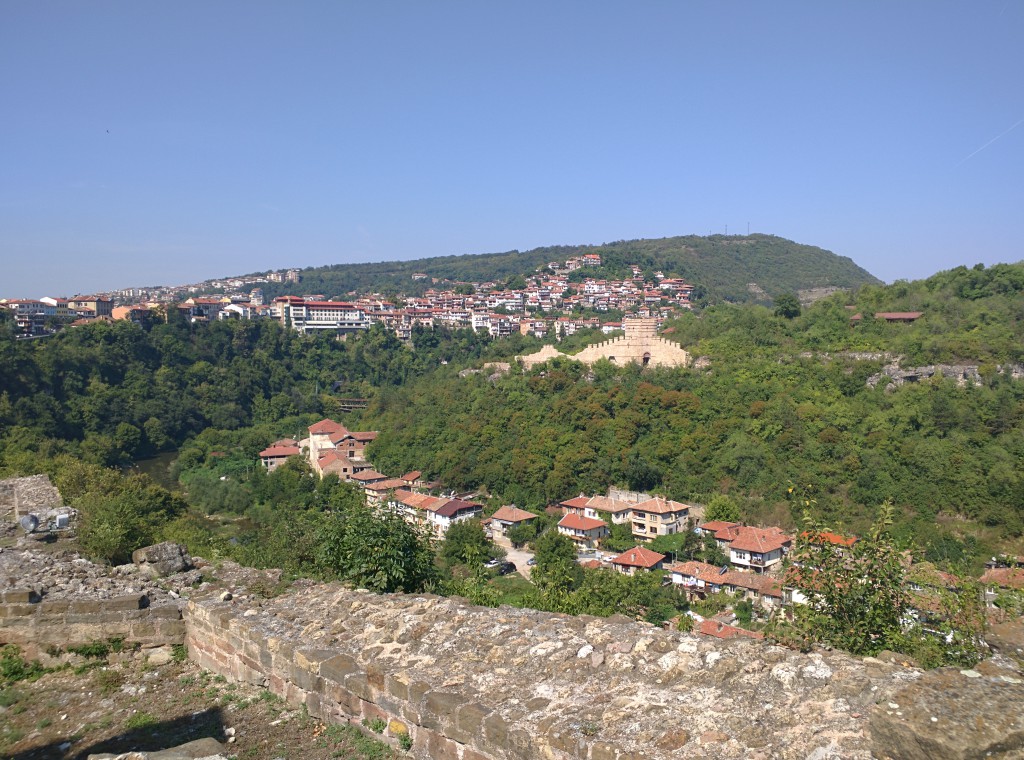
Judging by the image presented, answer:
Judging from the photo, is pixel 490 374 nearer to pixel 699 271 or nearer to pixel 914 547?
pixel 914 547

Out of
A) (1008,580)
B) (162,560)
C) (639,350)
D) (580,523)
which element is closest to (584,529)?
(580,523)

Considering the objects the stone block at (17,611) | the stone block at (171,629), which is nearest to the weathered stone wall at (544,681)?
the stone block at (171,629)

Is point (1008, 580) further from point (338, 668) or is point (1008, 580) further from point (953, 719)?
point (338, 668)

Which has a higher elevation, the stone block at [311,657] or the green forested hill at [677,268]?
the green forested hill at [677,268]

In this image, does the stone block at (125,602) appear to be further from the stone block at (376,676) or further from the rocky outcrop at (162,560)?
the stone block at (376,676)

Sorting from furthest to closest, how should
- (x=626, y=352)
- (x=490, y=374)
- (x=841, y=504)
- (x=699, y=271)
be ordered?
(x=699, y=271)
(x=490, y=374)
(x=626, y=352)
(x=841, y=504)

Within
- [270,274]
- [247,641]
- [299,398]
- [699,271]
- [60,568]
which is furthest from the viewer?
[270,274]

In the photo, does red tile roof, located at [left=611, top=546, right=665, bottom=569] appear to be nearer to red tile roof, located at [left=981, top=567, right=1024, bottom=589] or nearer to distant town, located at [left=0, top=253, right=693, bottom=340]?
red tile roof, located at [left=981, top=567, right=1024, bottom=589]

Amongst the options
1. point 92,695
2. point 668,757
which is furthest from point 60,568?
point 668,757
